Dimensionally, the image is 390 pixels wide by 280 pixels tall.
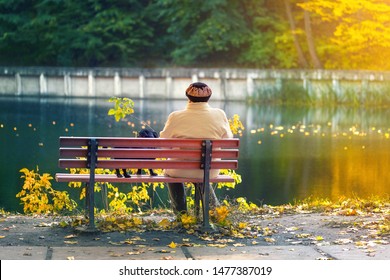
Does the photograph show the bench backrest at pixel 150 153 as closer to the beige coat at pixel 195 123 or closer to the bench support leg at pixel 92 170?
the bench support leg at pixel 92 170

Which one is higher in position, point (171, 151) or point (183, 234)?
point (171, 151)

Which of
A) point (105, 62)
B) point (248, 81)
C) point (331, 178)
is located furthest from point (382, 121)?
point (105, 62)

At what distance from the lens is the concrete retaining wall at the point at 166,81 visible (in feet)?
162

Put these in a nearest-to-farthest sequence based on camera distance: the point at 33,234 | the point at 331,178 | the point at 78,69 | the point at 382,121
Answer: the point at 33,234
the point at 331,178
the point at 382,121
the point at 78,69

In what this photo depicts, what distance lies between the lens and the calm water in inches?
776

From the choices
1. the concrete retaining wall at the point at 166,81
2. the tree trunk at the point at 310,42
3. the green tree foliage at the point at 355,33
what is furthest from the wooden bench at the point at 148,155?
the tree trunk at the point at 310,42

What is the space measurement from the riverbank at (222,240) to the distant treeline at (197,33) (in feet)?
127

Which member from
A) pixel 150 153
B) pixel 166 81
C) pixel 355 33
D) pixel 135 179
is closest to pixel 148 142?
pixel 150 153

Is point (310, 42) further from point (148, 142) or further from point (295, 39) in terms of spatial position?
point (148, 142)

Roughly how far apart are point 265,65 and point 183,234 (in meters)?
44.4

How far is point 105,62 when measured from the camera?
58.1 m

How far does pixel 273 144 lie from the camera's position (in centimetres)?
2919

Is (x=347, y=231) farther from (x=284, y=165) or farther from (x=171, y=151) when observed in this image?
(x=284, y=165)

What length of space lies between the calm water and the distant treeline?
4957mm
